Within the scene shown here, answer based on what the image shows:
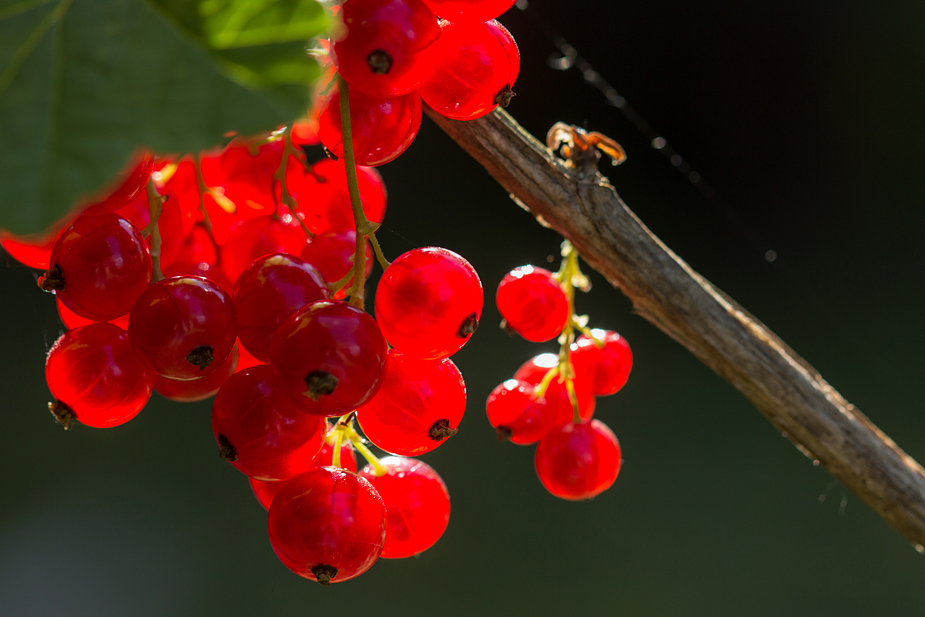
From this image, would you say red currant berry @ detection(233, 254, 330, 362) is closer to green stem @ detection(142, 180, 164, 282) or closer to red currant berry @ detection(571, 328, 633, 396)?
green stem @ detection(142, 180, 164, 282)

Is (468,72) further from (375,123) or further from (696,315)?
(696,315)

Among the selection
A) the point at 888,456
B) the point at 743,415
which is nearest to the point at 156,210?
the point at 888,456

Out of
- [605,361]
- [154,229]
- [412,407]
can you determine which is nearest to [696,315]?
[605,361]

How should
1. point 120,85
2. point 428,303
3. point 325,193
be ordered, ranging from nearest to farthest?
point 120,85 → point 428,303 → point 325,193

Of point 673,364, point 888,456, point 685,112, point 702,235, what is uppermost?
point 888,456

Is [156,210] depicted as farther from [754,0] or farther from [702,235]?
[754,0]

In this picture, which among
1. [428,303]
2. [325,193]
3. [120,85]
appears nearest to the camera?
[120,85]
